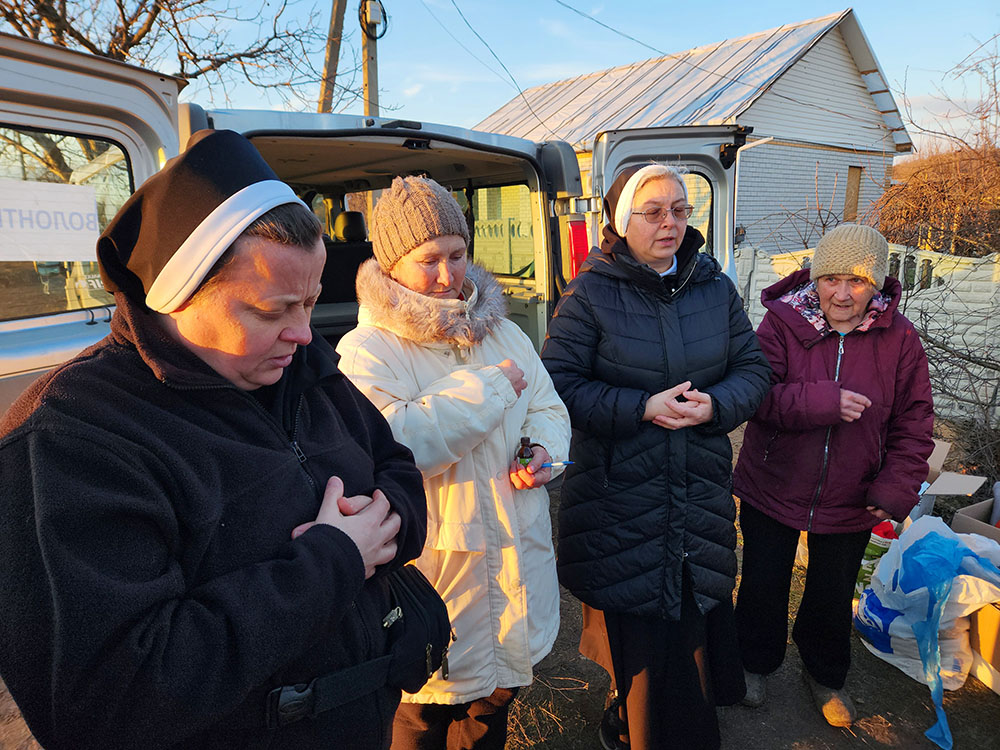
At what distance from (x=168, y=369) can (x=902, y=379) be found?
96.7 inches

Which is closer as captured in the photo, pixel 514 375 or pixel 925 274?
pixel 514 375

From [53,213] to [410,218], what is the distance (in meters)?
1.35

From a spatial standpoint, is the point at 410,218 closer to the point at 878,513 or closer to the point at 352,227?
the point at 878,513

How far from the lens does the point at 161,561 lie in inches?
35.5

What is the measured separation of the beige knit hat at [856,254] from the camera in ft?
7.33

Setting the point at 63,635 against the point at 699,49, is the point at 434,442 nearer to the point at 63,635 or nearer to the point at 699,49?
the point at 63,635

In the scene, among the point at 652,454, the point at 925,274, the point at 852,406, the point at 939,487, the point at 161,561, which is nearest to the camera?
the point at 161,561

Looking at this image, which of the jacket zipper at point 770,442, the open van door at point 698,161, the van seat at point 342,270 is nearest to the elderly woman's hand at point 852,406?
the jacket zipper at point 770,442

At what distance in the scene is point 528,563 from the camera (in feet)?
5.86

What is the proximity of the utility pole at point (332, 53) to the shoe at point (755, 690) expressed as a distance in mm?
9616

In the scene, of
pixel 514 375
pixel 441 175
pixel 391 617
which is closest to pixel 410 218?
pixel 514 375

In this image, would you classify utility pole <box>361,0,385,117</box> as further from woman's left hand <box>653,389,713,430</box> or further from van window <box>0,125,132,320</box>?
woman's left hand <box>653,389,713,430</box>

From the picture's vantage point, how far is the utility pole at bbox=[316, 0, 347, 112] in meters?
8.92

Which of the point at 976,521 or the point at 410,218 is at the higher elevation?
the point at 410,218
